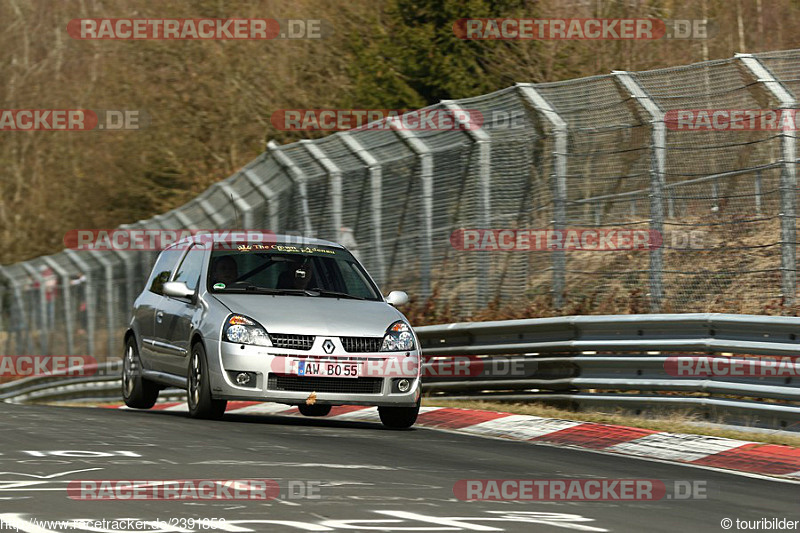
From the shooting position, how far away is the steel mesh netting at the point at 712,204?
12.3 meters

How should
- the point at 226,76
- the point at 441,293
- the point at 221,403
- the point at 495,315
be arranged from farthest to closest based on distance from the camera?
the point at 226,76, the point at 441,293, the point at 495,315, the point at 221,403

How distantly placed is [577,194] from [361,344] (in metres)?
3.40

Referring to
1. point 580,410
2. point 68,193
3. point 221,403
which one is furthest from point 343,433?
point 68,193

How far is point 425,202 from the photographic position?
53.2 feet

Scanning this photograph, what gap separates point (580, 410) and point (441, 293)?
3768mm

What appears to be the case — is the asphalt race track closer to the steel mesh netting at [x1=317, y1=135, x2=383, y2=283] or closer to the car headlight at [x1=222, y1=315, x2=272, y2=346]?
the car headlight at [x1=222, y1=315, x2=272, y2=346]

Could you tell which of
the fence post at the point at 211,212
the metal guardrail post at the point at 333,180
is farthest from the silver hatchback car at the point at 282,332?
the fence post at the point at 211,212

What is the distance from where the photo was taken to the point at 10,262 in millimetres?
48219

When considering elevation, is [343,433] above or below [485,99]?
below

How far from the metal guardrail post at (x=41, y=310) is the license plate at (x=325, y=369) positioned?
1974cm

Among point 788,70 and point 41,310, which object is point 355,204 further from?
point 41,310

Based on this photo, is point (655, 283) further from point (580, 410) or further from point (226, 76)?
point (226, 76)

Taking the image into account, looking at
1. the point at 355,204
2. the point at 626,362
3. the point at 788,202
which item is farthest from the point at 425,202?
the point at 788,202

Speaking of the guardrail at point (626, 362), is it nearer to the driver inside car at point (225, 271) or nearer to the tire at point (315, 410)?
the tire at point (315, 410)
